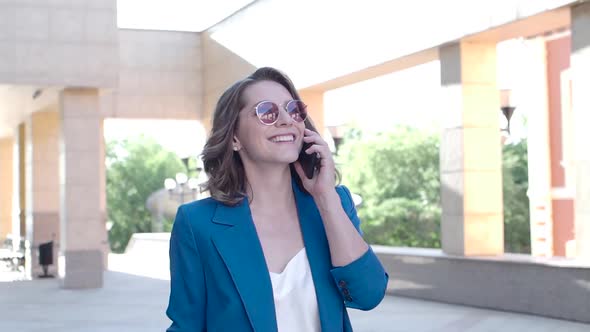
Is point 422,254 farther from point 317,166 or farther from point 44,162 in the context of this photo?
point 317,166

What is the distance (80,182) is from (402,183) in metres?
37.9

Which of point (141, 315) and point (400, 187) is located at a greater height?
point (400, 187)

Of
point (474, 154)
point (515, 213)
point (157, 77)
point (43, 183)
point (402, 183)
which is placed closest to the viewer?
point (474, 154)

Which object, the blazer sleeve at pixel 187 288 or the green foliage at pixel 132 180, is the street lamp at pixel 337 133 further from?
the green foliage at pixel 132 180

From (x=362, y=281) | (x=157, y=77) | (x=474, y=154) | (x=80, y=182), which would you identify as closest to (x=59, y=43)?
(x=80, y=182)

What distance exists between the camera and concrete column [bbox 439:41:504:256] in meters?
14.1

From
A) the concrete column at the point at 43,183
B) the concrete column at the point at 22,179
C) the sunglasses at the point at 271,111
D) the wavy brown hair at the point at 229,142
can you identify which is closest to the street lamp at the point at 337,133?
the concrete column at the point at 43,183

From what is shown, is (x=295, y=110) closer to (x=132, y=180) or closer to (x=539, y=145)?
(x=539, y=145)

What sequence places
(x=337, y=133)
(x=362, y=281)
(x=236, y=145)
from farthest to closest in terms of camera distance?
(x=337, y=133)
(x=236, y=145)
(x=362, y=281)

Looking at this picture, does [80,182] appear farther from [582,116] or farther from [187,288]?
[187,288]

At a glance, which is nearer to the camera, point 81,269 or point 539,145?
point 81,269

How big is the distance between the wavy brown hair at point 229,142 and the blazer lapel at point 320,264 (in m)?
0.12

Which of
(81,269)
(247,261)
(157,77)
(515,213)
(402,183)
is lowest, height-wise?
(515,213)

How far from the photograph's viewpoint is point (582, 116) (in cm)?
1168
